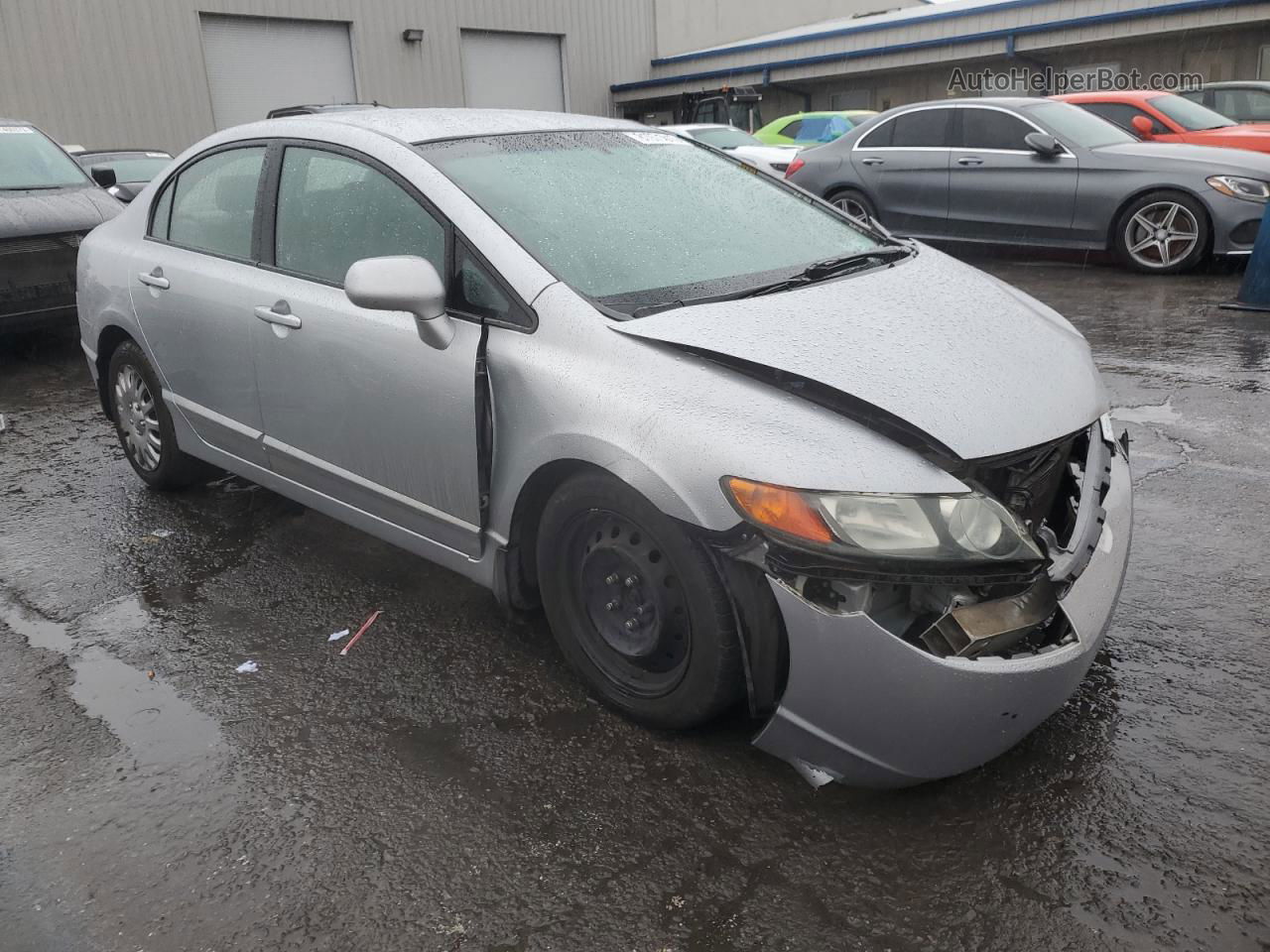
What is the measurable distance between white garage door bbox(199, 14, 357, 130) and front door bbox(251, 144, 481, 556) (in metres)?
19.7

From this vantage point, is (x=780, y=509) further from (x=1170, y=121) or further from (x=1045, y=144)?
(x=1170, y=121)

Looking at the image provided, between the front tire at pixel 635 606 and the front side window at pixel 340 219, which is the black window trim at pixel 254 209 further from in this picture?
the front tire at pixel 635 606

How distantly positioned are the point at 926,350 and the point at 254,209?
246cm

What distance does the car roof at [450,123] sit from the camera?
337 centimetres

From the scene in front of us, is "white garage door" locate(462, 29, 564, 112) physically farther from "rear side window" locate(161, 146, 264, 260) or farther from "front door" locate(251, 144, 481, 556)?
"front door" locate(251, 144, 481, 556)

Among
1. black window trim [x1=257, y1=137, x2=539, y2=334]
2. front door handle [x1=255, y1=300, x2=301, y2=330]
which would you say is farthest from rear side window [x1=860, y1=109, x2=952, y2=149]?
front door handle [x1=255, y1=300, x2=301, y2=330]

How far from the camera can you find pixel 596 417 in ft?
8.46

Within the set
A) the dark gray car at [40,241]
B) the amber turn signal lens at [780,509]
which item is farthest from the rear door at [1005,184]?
the amber turn signal lens at [780,509]

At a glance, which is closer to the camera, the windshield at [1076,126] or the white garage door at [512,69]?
the windshield at [1076,126]

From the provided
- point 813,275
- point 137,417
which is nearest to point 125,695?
point 137,417

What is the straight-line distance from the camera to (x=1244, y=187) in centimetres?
819

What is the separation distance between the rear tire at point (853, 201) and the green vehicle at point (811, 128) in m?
4.20

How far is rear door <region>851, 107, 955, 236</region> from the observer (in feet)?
33.1

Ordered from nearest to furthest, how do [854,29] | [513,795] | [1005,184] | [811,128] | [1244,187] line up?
1. [513,795]
2. [1244,187]
3. [1005,184]
4. [811,128]
5. [854,29]
